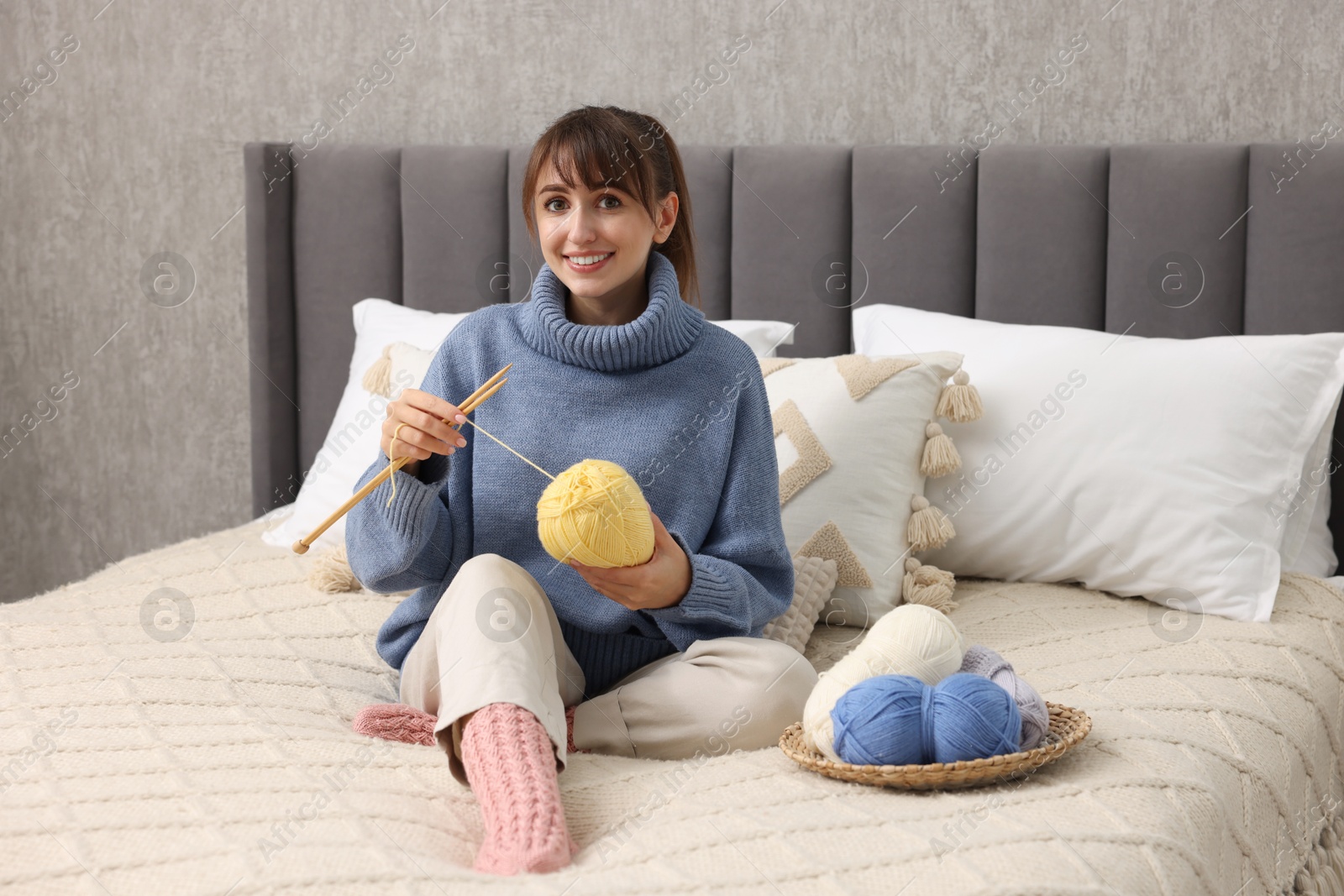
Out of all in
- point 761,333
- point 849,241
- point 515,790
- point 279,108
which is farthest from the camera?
point 279,108

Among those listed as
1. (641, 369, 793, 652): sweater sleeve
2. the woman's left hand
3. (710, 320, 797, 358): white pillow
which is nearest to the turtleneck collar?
(641, 369, 793, 652): sweater sleeve

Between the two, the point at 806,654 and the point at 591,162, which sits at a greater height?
the point at 591,162

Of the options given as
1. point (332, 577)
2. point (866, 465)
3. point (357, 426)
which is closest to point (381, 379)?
point (357, 426)

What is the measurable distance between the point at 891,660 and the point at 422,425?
1.65 ft

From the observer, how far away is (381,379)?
1.84 meters

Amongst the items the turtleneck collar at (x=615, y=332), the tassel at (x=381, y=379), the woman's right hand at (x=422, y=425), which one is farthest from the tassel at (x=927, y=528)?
the tassel at (x=381, y=379)

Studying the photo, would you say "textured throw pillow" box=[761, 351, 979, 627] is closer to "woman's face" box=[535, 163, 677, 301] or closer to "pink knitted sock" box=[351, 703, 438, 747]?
"woman's face" box=[535, 163, 677, 301]

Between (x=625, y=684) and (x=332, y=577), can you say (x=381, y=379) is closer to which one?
(x=332, y=577)

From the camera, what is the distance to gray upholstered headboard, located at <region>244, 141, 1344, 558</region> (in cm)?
183

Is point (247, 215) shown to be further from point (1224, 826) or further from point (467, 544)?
point (1224, 826)

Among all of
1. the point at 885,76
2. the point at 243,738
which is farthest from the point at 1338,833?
the point at 885,76

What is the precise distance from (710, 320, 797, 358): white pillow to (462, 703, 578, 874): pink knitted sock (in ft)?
3.25

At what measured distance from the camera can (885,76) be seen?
2.08 m

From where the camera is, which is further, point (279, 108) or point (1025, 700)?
point (279, 108)
